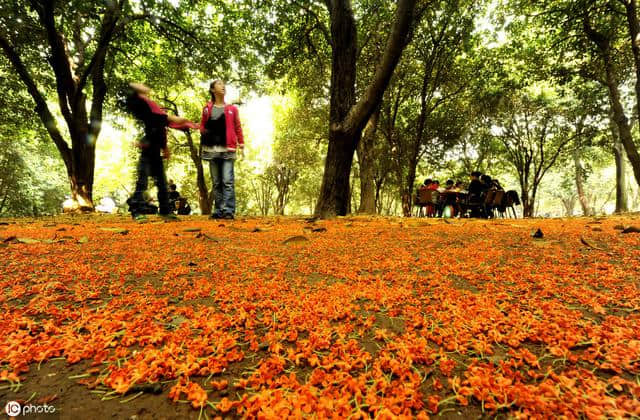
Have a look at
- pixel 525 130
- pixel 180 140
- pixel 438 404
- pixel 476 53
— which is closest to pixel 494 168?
pixel 525 130

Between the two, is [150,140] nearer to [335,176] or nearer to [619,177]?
[335,176]

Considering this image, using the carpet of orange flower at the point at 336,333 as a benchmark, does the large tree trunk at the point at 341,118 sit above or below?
above

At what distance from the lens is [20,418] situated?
70cm

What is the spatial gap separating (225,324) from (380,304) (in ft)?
2.18

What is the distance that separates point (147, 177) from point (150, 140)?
2.25 ft

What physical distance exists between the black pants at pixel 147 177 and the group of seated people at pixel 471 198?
8.79m

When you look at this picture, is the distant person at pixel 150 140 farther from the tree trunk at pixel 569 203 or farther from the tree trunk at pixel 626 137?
the tree trunk at pixel 569 203

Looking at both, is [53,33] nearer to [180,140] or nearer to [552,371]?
[552,371]

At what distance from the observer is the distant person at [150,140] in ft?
15.3

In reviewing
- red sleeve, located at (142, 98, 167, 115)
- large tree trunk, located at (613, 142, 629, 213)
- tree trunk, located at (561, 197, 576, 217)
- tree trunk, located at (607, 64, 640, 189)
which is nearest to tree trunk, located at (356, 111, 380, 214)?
red sleeve, located at (142, 98, 167, 115)
